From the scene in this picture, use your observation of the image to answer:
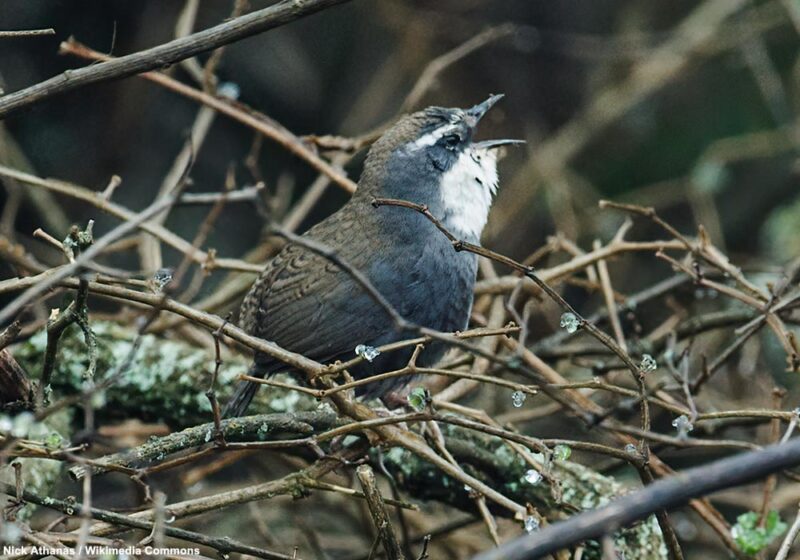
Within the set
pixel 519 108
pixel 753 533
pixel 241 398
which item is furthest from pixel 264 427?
pixel 519 108

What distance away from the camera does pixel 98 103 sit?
6484 millimetres

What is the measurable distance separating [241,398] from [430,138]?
139cm

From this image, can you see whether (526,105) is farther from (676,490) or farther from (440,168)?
(676,490)

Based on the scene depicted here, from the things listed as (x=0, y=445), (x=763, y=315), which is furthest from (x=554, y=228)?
(x=0, y=445)

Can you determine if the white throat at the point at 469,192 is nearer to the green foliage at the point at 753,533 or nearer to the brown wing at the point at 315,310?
the brown wing at the point at 315,310

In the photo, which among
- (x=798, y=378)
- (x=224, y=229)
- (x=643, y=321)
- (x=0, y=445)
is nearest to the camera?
(x=0, y=445)

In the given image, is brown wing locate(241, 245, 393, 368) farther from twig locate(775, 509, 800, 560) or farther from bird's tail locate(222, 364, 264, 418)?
twig locate(775, 509, 800, 560)

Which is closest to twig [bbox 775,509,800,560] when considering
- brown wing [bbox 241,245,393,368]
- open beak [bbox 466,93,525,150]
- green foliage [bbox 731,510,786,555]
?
green foliage [bbox 731,510,786,555]

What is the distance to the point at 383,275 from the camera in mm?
4148

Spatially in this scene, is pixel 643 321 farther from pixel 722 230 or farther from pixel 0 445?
pixel 0 445

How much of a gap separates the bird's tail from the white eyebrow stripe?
1210mm

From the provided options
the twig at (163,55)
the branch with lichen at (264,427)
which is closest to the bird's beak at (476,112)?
the branch with lichen at (264,427)

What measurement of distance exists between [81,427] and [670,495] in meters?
2.94

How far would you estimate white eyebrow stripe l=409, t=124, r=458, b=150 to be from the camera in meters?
4.55
